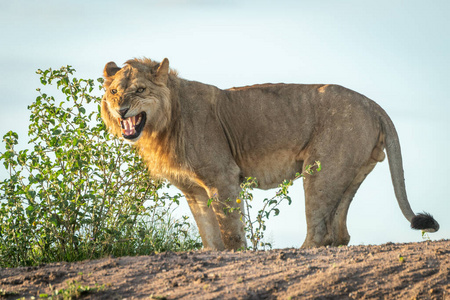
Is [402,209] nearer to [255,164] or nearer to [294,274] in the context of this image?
[255,164]

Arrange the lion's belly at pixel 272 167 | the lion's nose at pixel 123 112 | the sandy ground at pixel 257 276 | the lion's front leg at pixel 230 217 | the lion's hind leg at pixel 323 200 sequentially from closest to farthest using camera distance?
the sandy ground at pixel 257 276, the lion's nose at pixel 123 112, the lion's front leg at pixel 230 217, the lion's hind leg at pixel 323 200, the lion's belly at pixel 272 167

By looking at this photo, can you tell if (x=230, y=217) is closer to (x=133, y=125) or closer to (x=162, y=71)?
(x=133, y=125)

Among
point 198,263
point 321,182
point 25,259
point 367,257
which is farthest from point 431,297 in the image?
point 25,259

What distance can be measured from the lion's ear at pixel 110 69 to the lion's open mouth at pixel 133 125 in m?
0.69

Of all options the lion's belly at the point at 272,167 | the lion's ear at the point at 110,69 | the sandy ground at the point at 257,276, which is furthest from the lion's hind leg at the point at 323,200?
the lion's ear at the point at 110,69

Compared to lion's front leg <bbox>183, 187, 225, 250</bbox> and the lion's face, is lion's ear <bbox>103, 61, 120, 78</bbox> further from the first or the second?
lion's front leg <bbox>183, 187, 225, 250</bbox>

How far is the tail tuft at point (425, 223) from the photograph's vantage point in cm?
738

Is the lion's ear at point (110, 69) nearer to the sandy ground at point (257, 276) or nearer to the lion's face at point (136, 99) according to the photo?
the lion's face at point (136, 99)

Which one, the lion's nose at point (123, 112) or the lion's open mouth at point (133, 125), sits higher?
the lion's nose at point (123, 112)

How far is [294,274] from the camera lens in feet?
17.0

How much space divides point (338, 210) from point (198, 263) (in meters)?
3.17

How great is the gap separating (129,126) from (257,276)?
118 inches

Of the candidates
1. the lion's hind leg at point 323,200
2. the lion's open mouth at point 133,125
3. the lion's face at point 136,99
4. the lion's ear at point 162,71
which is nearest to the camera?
the lion's face at point 136,99

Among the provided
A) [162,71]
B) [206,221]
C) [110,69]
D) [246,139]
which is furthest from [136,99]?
[206,221]
